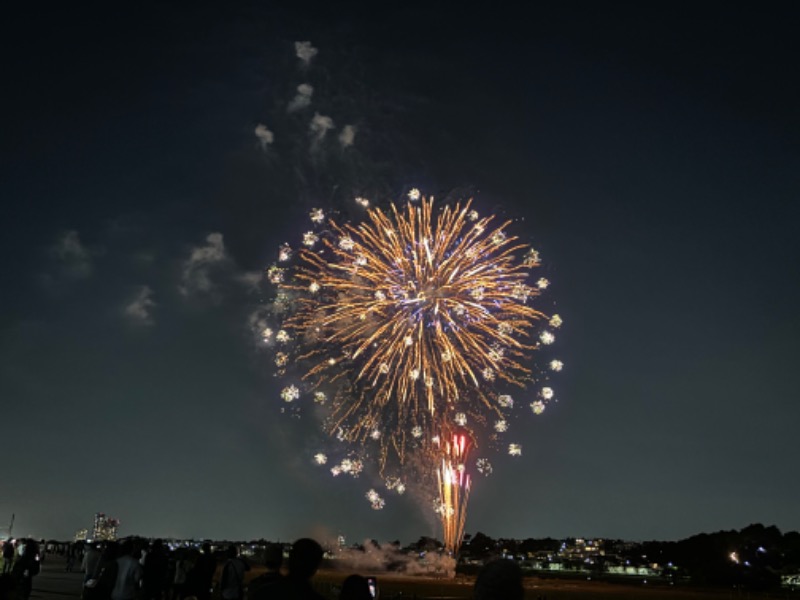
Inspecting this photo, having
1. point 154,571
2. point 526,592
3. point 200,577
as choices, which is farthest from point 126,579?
point 526,592

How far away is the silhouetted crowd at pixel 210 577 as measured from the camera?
334 centimetres

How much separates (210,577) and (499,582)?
10.8m

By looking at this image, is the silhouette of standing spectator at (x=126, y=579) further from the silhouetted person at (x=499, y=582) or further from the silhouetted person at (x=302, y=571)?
the silhouetted person at (x=499, y=582)

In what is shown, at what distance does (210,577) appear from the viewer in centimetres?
1270

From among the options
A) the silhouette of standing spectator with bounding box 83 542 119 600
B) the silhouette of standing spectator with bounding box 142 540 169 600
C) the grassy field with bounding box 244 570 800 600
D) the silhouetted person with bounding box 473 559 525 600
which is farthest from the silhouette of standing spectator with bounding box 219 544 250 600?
the grassy field with bounding box 244 570 800 600

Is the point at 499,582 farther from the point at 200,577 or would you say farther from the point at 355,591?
the point at 200,577

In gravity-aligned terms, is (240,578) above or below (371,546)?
below

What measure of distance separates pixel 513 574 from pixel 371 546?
259 feet

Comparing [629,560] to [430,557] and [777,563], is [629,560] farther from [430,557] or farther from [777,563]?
[430,557]

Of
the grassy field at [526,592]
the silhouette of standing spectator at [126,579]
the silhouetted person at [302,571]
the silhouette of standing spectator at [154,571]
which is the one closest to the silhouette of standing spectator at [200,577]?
the silhouette of standing spectator at [154,571]

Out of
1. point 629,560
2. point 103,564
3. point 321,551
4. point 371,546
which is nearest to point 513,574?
point 321,551

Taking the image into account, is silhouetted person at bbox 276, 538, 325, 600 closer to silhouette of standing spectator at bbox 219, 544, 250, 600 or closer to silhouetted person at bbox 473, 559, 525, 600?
silhouetted person at bbox 473, 559, 525, 600

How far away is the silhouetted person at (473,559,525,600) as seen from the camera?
3.28 m

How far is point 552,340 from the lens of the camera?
117ft
